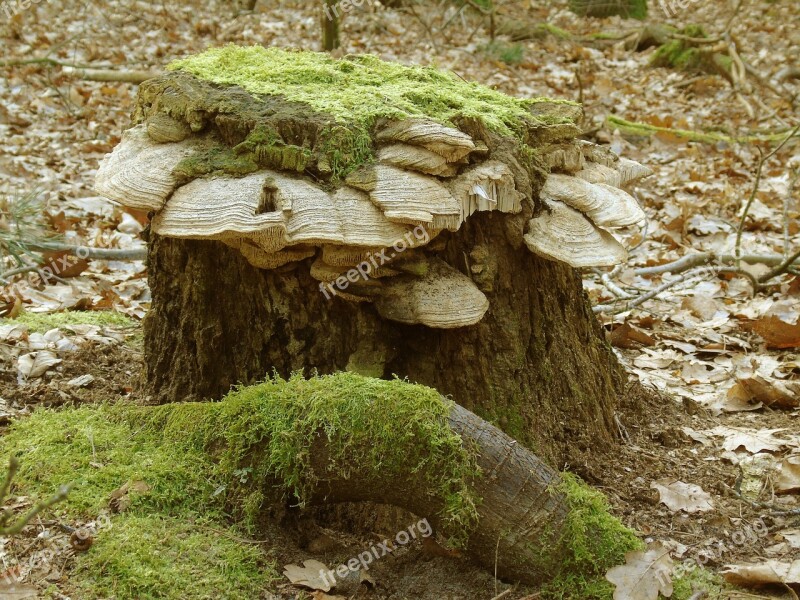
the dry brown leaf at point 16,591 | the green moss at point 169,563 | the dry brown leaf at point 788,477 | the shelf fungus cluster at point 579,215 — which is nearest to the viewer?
the dry brown leaf at point 16,591

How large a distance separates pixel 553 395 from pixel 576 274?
0.59 metres

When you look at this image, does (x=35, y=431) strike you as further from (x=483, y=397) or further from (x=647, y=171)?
(x=647, y=171)

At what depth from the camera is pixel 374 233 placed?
2869 millimetres

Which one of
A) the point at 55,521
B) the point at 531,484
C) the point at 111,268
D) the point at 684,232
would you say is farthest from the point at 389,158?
the point at 684,232

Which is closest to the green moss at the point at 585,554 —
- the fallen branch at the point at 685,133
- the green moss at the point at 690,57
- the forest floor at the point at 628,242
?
the forest floor at the point at 628,242

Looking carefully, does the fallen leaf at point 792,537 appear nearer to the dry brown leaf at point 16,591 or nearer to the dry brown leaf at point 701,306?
the dry brown leaf at point 16,591

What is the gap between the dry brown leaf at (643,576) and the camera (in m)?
2.64

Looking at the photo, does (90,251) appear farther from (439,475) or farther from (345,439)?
(439,475)
